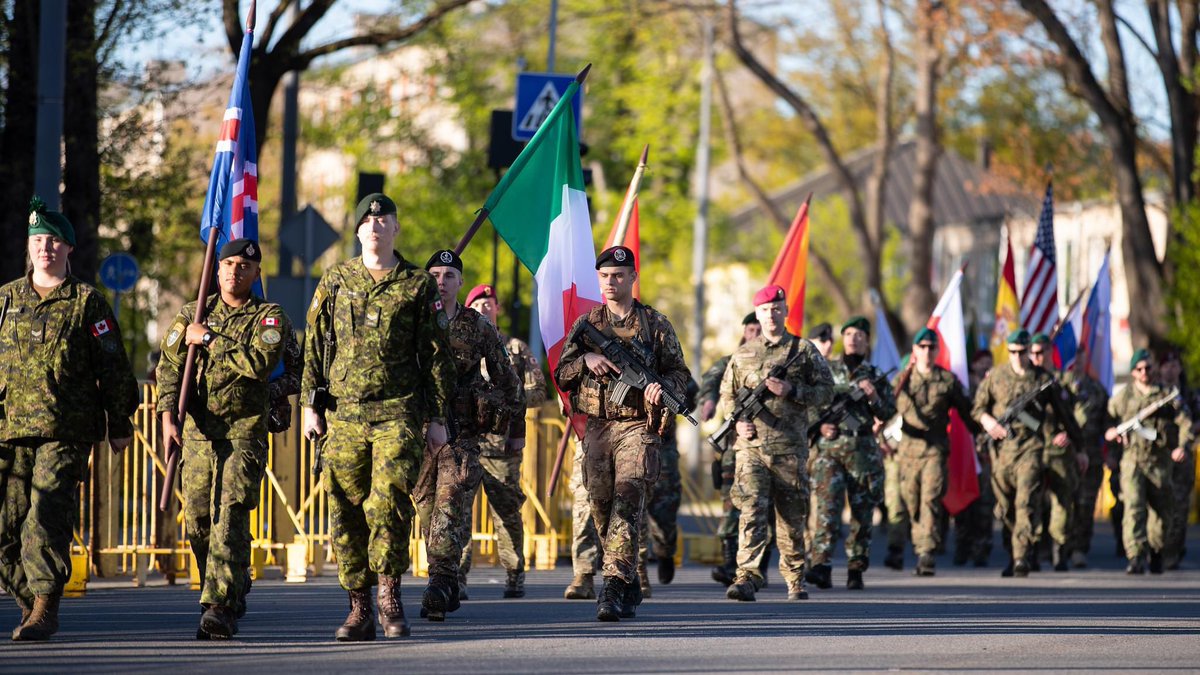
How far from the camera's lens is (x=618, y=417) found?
10883mm

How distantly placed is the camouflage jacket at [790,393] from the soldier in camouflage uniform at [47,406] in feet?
14.8

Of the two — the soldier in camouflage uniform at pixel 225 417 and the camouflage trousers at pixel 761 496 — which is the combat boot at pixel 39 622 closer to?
the soldier in camouflage uniform at pixel 225 417

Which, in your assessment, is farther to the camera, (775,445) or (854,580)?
(854,580)

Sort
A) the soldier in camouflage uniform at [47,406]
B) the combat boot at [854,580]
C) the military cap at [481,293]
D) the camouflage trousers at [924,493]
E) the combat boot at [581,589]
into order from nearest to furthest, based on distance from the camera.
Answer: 1. the soldier in camouflage uniform at [47,406]
2. the military cap at [481,293]
3. the combat boot at [581,589]
4. the combat boot at [854,580]
5. the camouflage trousers at [924,493]

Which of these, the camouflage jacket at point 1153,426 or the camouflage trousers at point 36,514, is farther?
the camouflage jacket at point 1153,426

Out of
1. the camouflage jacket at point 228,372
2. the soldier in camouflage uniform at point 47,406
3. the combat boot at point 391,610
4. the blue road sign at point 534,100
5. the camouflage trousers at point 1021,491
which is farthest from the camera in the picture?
the blue road sign at point 534,100

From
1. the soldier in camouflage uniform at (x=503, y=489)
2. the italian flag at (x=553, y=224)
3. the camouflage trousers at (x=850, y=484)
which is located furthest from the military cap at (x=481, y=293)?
the camouflage trousers at (x=850, y=484)

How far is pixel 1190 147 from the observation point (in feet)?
93.2

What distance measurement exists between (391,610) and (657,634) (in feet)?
4.71

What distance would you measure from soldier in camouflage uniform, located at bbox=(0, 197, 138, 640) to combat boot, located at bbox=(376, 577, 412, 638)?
4.74 ft

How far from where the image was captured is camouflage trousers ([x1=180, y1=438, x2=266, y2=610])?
946cm

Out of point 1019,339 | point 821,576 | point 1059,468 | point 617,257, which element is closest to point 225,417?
point 617,257

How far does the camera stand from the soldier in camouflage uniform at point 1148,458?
17.5m

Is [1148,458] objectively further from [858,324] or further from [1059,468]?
[858,324]
